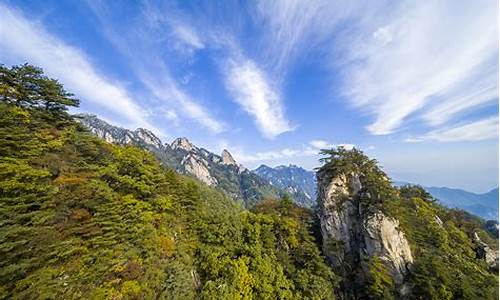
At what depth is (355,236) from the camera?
69.8 ft

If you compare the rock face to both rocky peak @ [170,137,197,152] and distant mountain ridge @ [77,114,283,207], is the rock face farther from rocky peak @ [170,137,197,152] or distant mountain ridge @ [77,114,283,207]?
rocky peak @ [170,137,197,152]

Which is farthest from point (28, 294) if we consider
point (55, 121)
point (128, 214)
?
point (55, 121)

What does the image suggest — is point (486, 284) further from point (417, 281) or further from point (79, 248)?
point (79, 248)

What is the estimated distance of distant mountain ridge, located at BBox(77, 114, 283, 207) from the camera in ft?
481

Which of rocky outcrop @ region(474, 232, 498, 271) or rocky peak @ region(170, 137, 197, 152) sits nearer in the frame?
rocky outcrop @ region(474, 232, 498, 271)

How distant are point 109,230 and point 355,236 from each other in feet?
60.4

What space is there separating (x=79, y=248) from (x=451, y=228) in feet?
100

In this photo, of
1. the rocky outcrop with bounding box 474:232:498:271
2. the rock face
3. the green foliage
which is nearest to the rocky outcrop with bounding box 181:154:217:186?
the rock face

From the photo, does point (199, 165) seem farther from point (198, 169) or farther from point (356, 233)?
point (356, 233)

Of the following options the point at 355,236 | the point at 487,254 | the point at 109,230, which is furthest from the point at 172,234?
the point at 487,254

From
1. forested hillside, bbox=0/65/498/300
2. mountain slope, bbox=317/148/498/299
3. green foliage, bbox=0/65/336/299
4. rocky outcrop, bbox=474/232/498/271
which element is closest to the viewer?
green foliage, bbox=0/65/336/299

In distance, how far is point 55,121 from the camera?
1798 centimetres

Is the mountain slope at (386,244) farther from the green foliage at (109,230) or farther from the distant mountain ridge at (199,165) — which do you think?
the distant mountain ridge at (199,165)

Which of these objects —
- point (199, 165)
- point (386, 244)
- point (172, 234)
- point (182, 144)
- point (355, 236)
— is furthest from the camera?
point (182, 144)
